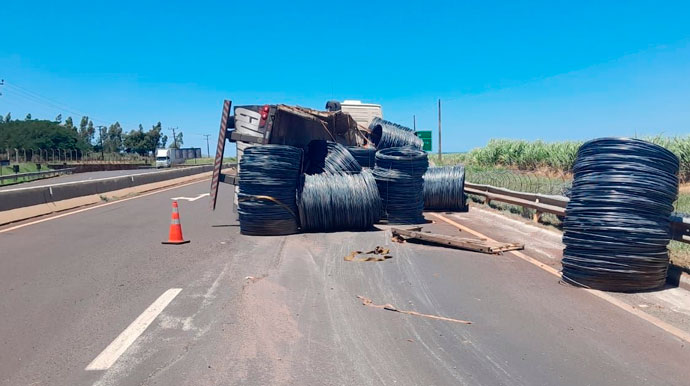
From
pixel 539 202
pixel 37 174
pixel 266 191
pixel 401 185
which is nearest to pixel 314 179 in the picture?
pixel 266 191

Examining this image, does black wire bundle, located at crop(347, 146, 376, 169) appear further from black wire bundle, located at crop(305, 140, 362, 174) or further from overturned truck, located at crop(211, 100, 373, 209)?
black wire bundle, located at crop(305, 140, 362, 174)

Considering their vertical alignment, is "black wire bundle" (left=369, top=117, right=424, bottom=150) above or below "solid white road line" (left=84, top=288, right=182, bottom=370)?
above

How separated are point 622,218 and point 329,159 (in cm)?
850

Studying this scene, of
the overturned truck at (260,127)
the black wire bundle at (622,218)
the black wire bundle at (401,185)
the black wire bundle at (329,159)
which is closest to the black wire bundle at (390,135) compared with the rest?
the overturned truck at (260,127)

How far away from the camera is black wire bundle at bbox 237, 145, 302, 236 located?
11.9 meters

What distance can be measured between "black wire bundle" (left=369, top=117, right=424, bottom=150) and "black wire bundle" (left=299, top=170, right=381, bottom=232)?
8.67 metres

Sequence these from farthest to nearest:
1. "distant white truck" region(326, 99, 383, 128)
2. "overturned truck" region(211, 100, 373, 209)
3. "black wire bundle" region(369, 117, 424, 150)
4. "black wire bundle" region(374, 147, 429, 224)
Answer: "distant white truck" region(326, 99, 383, 128), "black wire bundle" region(369, 117, 424, 150), "black wire bundle" region(374, 147, 429, 224), "overturned truck" region(211, 100, 373, 209)

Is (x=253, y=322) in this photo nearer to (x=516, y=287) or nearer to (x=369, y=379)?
(x=369, y=379)

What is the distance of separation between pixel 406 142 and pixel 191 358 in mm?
17271

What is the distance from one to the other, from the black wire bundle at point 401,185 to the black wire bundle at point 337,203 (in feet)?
4.16

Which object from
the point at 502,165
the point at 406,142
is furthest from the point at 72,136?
the point at 406,142

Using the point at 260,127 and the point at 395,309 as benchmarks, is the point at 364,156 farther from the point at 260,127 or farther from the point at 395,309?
the point at 395,309

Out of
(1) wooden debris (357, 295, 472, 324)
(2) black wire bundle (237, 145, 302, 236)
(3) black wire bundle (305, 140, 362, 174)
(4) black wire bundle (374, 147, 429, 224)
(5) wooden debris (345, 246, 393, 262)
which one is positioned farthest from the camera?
(3) black wire bundle (305, 140, 362, 174)

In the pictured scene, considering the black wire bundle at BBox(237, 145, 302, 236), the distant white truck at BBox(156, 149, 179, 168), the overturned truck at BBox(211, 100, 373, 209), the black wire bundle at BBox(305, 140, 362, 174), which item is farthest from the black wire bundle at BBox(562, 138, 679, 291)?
the distant white truck at BBox(156, 149, 179, 168)
